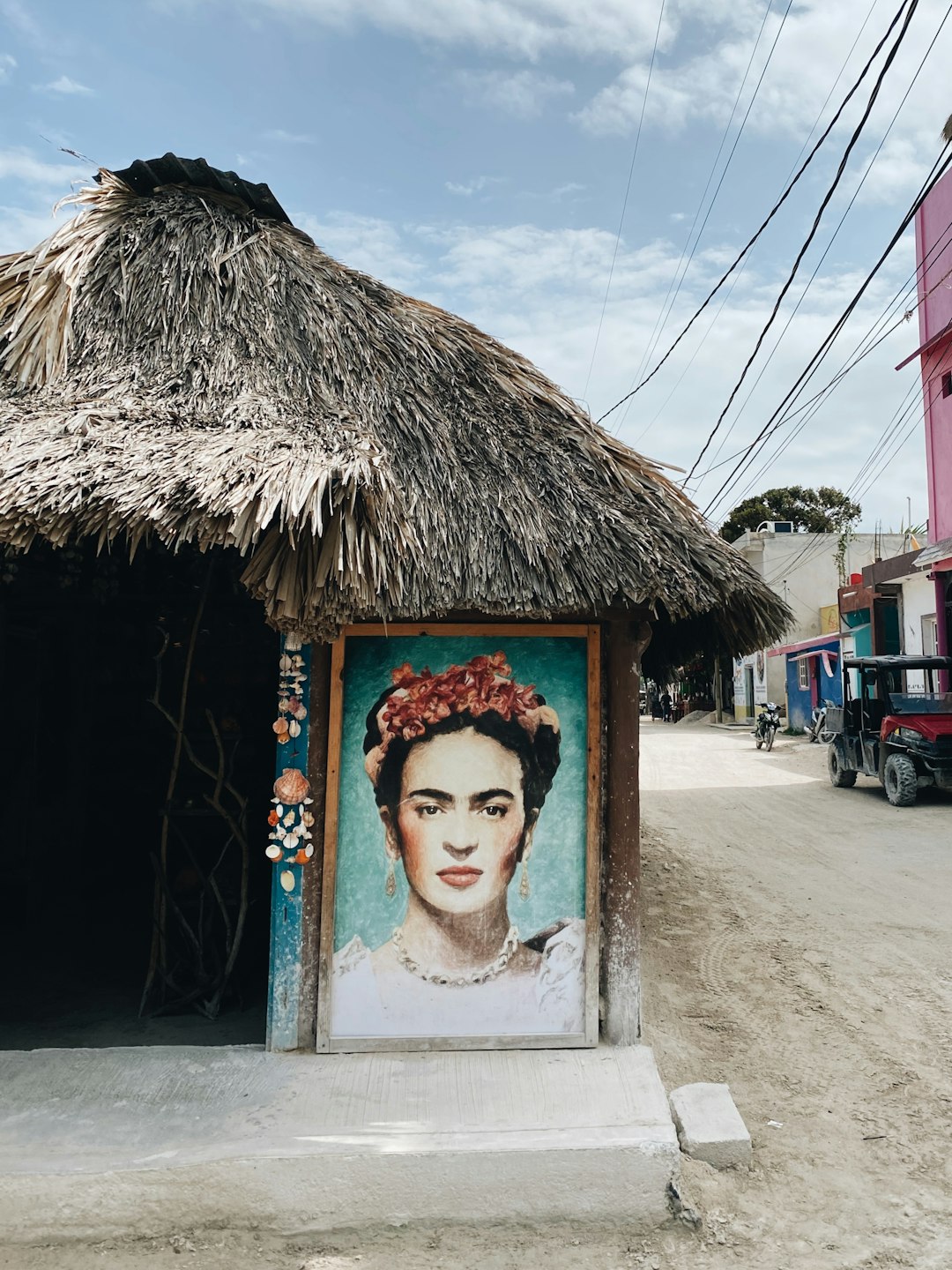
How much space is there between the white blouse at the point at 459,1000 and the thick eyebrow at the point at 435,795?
734 mm

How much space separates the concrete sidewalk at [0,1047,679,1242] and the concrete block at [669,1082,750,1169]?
175 millimetres

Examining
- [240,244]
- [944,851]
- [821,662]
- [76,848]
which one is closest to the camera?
[240,244]

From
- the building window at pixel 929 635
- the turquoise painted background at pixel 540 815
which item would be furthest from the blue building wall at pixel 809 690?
the turquoise painted background at pixel 540 815

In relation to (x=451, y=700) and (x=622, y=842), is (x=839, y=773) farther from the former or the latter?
(x=451, y=700)

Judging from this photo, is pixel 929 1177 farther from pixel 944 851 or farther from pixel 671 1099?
pixel 944 851

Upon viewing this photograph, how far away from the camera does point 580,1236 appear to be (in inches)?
122

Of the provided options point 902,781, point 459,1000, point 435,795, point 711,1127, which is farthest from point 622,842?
point 902,781

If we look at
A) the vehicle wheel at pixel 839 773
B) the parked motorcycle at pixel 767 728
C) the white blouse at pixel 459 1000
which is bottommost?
the white blouse at pixel 459 1000

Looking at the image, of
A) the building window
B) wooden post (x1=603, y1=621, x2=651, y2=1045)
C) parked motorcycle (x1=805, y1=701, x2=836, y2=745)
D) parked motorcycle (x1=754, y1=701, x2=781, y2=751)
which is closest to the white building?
parked motorcycle (x1=805, y1=701, x2=836, y2=745)

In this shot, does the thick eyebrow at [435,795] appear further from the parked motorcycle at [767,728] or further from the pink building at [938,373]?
the parked motorcycle at [767,728]

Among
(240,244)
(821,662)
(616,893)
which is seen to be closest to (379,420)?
(240,244)

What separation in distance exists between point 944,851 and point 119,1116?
9.13 metres

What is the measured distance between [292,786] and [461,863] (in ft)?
2.95

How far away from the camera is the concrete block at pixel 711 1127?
11.3 ft
